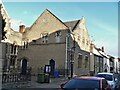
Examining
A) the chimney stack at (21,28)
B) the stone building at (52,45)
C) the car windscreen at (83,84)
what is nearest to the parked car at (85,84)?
the car windscreen at (83,84)

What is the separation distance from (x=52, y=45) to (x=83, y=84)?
103 feet

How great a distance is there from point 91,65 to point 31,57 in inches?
652

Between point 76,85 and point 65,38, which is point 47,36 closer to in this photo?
point 65,38

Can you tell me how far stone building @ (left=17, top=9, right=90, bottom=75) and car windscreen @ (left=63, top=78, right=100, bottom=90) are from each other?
2857 cm

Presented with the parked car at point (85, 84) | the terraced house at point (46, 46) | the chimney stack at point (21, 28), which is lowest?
the parked car at point (85, 84)

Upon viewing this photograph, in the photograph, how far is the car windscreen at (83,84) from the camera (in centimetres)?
959

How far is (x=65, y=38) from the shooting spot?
39719 mm

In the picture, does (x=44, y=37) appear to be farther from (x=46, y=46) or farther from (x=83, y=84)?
(x=83, y=84)

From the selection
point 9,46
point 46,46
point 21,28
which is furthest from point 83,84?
point 21,28

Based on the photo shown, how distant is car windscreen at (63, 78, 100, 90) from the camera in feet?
31.5

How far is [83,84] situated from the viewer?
9.78 metres

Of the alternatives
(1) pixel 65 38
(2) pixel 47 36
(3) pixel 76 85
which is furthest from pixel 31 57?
(3) pixel 76 85

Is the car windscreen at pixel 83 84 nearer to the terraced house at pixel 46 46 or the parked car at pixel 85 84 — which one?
the parked car at pixel 85 84

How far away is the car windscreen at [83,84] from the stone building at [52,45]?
28.6 m
